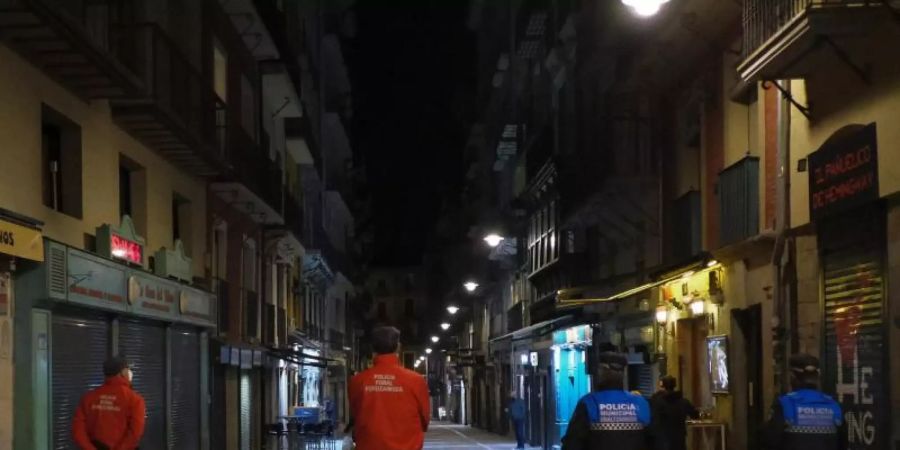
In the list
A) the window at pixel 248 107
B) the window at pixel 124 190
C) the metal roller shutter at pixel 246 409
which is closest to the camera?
the window at pixel 124 190

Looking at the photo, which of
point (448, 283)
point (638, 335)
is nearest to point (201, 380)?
point (638, 335)

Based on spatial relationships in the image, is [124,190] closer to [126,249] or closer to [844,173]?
[126,249]

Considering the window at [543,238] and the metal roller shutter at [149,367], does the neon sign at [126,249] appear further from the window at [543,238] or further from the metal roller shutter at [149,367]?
the window at [543,238]

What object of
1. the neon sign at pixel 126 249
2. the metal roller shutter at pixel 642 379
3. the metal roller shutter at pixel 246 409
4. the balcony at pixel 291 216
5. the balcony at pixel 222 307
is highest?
the balcony at pixel 291 216

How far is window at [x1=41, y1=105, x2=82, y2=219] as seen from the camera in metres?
14.5

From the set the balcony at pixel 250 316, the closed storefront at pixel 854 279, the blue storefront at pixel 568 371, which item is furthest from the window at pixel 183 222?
the closed storefront at pixel 854 279

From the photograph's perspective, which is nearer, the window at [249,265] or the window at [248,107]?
the window at [248,107]

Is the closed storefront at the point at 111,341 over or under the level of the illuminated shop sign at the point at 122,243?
under

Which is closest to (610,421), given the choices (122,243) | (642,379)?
(122,243)

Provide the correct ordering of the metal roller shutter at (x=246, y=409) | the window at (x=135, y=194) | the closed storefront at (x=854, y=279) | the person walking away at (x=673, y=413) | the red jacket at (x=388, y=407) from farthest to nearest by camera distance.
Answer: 1. the metal roller shutter at (x=246, y=409)
2. the window at (x=135, y=194)
3. the person walking away at (x=673, y=413)
4. the closed storefront at (x=854, y=279)
5. the red jacket at (x=388, y=407)

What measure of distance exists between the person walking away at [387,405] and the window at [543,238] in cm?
2153

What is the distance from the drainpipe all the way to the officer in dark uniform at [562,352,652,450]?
6.39 meters

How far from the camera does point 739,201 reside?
16234mm

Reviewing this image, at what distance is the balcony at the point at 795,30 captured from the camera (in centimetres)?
1116
